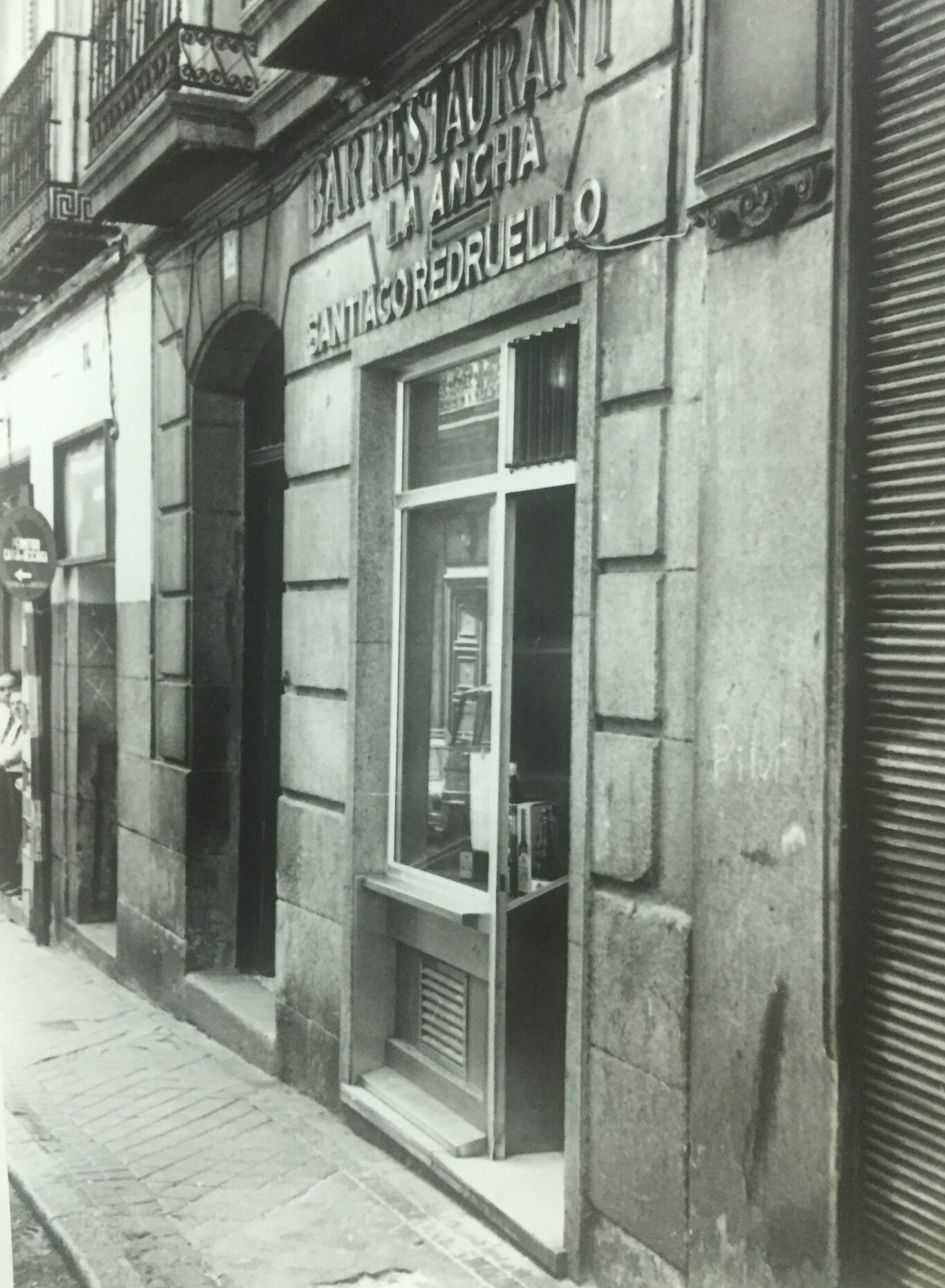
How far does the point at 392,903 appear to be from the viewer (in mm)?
6359

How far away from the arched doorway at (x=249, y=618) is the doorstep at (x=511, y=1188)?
2765 millimetres

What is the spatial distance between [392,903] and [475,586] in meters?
1.51

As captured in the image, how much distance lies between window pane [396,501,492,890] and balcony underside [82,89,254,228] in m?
2.39

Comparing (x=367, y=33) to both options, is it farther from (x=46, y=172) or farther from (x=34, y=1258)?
(x=34, y=1258)

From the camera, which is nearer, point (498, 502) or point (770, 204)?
point (770, 204)

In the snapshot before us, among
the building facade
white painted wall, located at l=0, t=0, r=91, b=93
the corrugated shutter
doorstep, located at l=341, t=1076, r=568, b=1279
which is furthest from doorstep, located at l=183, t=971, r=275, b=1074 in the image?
white painted wall, located at l=0, t=0, r=91, b=93

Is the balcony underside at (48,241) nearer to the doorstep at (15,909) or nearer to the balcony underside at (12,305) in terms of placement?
the balcony underside at (12,305)

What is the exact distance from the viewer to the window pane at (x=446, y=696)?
19.2 ft

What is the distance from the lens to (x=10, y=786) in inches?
468

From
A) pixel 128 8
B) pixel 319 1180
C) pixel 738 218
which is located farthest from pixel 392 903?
pixel 128 8

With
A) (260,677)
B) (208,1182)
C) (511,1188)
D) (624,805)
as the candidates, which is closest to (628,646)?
(624,805)

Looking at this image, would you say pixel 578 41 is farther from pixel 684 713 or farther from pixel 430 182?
pixel 684 713

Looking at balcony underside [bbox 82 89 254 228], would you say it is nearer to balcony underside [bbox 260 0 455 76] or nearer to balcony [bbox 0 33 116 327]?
balcony [bbox 0 33 116 327]

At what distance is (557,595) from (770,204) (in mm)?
1941
